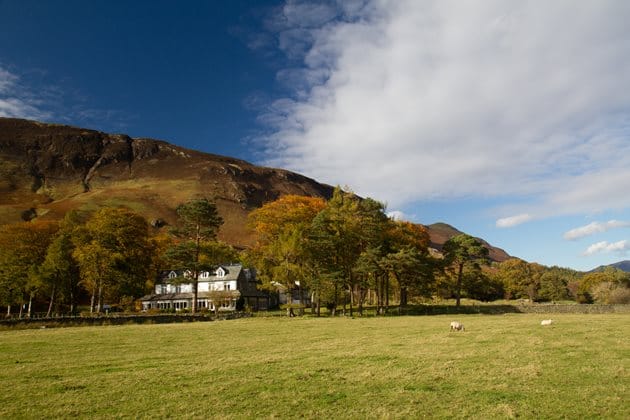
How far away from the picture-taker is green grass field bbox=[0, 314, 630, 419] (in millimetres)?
9406

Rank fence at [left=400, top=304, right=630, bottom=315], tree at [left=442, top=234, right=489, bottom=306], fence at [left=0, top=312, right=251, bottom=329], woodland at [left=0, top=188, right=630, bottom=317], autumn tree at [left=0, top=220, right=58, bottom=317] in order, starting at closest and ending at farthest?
fence at [left=0, top=312, right=251, bottom=329], woodland at [left=0, top=188, right=630, bottom=317], autumn tree at [left=0, top=220, right=58, bottom=317], fence at [left=400, top=304, right=630, bottom=315], tree at [left=442, top=234, right=489, bottom=306]

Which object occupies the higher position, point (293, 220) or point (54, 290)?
point (293, 220)

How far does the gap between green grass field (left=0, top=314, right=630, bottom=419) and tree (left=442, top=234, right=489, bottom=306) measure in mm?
46705

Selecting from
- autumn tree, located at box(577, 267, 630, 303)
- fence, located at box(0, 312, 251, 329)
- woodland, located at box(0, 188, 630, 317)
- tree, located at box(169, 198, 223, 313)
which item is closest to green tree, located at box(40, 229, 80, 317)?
woodland, located at box(0, 188, 630, 317)

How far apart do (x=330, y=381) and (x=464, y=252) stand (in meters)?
59.3

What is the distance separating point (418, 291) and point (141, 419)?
209 feet

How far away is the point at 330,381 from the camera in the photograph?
12.1 meters

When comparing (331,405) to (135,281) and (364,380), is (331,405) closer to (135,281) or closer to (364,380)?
(364,380)

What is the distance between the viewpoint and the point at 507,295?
370 ft

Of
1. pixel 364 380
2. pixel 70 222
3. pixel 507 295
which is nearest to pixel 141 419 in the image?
pixel 364 380

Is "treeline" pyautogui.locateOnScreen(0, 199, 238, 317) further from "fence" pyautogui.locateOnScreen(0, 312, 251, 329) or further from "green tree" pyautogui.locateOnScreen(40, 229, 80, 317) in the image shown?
"fence" pyautogui.locateOnScreen(0, 312, 251, 329)

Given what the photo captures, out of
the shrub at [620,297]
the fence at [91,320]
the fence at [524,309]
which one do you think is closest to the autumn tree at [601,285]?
the shrub at [620,297]

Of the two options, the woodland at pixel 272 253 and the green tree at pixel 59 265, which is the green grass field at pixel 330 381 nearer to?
the woodland at pixel 272 253

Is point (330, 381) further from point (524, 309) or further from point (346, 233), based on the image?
point (524, 309)
